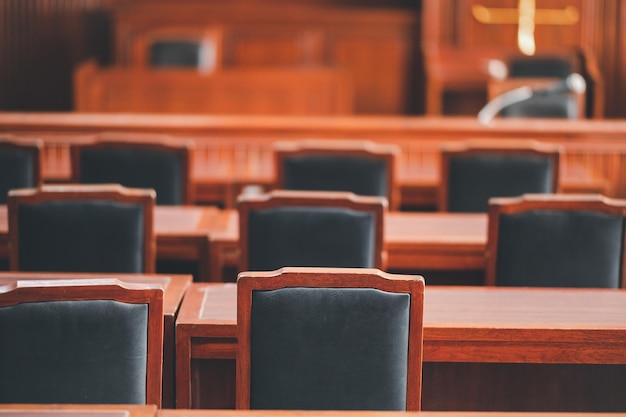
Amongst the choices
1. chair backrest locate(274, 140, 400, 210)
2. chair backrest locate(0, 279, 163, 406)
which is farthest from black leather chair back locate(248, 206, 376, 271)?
chair backrest locate(0, 279, 163, 406)

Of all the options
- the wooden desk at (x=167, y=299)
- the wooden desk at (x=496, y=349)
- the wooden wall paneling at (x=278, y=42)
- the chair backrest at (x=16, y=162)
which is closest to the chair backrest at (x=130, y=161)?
the chair backrest at (x=16, y=162)

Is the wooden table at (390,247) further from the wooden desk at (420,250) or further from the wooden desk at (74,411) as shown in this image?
the wooden desk at (74,411)

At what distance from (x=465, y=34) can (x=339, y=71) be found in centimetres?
148

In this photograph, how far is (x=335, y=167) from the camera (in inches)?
155

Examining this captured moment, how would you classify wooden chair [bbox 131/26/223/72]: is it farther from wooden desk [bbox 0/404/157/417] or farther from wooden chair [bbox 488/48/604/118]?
wooden desk [bbox 0/404/157/417]

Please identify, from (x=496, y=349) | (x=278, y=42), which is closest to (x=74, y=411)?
(x=496, y=349)

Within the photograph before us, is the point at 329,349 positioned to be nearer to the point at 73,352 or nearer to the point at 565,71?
the point at 73,352

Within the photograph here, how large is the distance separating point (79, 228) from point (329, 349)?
3.99ft

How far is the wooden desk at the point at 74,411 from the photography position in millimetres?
1843

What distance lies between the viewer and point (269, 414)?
191 cm

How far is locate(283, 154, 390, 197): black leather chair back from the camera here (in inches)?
154

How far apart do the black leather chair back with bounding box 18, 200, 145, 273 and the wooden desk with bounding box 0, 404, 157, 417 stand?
1.30 metres

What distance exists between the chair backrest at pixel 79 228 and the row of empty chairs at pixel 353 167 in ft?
2.86

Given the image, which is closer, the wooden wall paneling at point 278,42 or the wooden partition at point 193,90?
the wooden partition at point 193,90
